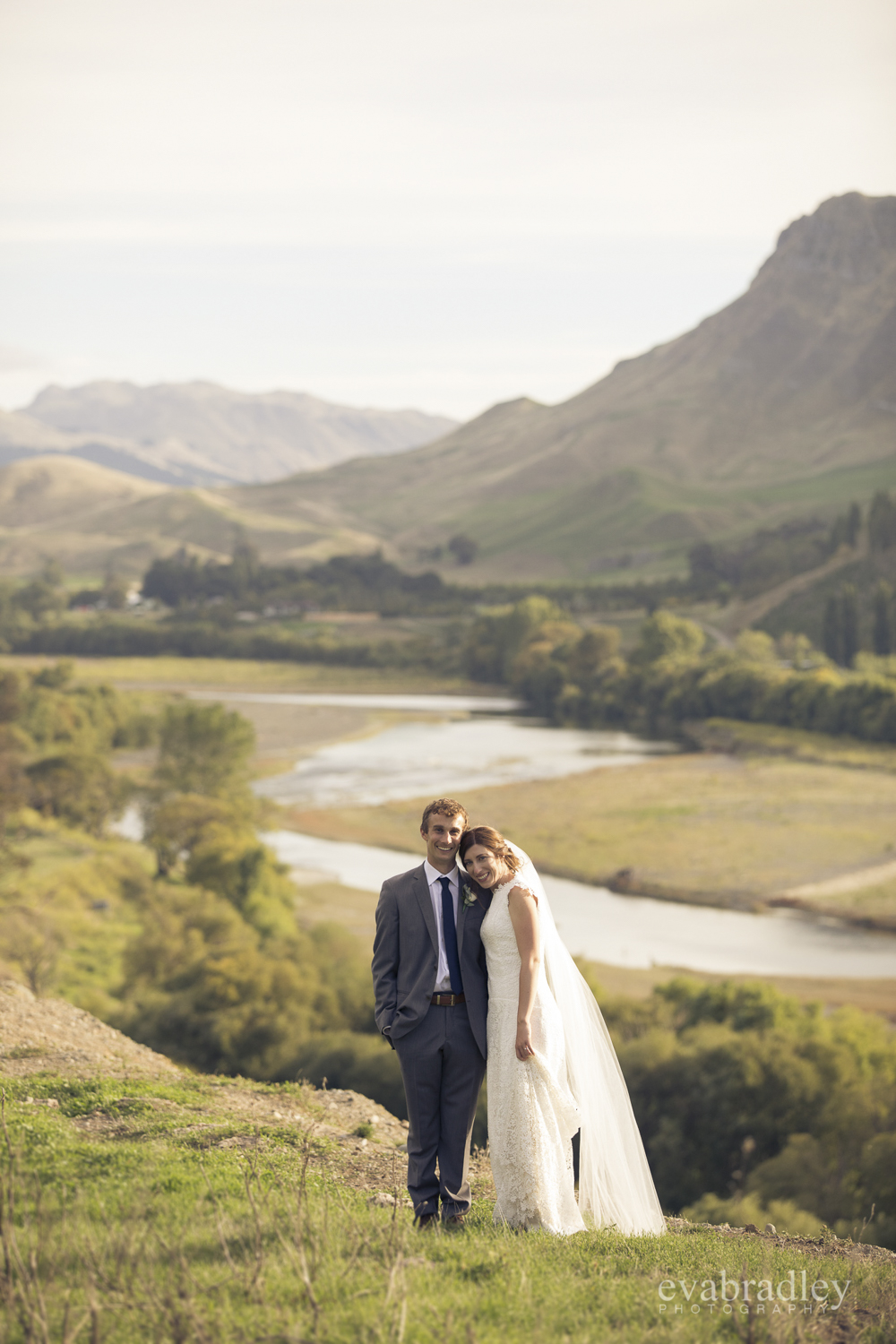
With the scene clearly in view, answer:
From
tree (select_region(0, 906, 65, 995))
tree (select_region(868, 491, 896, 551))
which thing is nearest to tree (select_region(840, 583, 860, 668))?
tree (select_region(868, 491, 896, 551))

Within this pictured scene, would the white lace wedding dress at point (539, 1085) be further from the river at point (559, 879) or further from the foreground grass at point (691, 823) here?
the foreground grass at point (691, 823)

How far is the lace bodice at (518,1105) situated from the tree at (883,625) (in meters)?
119

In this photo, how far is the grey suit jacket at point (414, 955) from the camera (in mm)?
6625

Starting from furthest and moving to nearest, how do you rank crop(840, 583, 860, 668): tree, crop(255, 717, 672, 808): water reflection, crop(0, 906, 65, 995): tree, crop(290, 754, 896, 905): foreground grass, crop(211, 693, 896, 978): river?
crop(840, 583, 860, 668): tree < crop(255, 717, 672, 808): water reflection < crop(290, 754, 896, 905): foreground grass < crop(211, 693, 896, 978): river < crop(0, 906, 65, 995): tree

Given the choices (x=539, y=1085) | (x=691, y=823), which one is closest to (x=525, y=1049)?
(x=539, y=1085)

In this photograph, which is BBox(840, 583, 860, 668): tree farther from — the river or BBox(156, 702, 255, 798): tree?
BBox(156, 702, 255, 798): tree

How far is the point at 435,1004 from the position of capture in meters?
6.70

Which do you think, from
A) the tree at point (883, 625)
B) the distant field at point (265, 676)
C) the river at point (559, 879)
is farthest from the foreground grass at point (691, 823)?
the distant field at point (265, 676)

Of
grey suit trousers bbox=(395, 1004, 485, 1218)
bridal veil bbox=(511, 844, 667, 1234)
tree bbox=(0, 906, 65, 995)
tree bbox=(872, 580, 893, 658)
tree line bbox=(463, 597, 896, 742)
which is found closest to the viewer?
grey suit trousers bbox=(395, 1004, 485, 1218)

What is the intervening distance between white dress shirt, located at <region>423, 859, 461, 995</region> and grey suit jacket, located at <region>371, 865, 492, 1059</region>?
0.08 feet

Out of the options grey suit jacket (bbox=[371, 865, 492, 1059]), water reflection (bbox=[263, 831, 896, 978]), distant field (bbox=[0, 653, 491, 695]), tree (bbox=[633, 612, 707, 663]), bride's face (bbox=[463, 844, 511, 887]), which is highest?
tree (bbox=[633, 612, 707, 663])

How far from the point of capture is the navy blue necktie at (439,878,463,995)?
6742 mm

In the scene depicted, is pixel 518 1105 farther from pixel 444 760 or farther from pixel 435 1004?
pixel 444 760

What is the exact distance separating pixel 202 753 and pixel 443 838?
2263 inches
